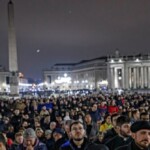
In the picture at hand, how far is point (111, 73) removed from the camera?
146750mm

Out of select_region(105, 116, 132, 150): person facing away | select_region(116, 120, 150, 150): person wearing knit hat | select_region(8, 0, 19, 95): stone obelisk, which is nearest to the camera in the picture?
select_region(116, 120, 150, 150): person wearing knit hat

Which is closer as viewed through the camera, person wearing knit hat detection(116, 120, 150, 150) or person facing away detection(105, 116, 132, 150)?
person wearing knit hat detection(116, 120, 150, 150)

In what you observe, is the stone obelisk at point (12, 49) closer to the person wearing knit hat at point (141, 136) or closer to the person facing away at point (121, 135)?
the person facing away at point (121, 135)

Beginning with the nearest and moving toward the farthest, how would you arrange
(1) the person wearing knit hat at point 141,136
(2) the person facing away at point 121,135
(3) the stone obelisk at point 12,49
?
(1) the person wearing knit hat at point 141,136
(2) the person facing away at point 121,135
(3) the stone obelisk at point 12,49

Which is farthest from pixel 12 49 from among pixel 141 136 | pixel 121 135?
pixel 141 136

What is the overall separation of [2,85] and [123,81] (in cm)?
A: 5726

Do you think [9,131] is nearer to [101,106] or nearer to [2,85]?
[101,106]

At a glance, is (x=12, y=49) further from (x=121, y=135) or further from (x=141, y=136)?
(x=141, y=136)

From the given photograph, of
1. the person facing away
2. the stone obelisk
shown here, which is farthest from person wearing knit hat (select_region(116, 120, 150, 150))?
the stone obelisk

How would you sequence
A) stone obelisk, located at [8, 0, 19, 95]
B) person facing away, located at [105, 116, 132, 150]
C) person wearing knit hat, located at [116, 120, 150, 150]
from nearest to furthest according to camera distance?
person wearing knit hat, located at [116, 120, 150, 150]
person facing away, located at [105, 116, 132, 150]
stone obelisk, located at [8, 0, 19, 95]

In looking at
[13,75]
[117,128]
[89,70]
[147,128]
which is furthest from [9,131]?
[89,70]

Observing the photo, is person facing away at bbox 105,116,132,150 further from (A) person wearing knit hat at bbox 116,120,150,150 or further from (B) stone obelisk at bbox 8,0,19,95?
(B) stone obelisk at bbox 8,0,19,95

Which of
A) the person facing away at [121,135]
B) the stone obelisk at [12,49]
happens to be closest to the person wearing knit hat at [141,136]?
the person facing away at [121,135]

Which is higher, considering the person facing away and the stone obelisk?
the stone obelisk
